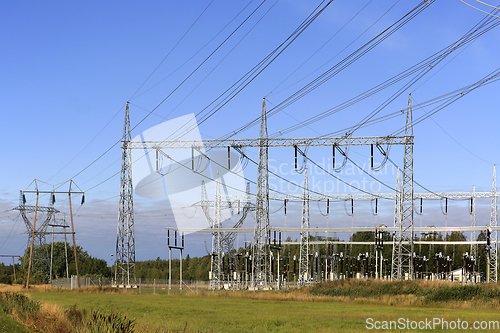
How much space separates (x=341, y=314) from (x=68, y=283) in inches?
1889

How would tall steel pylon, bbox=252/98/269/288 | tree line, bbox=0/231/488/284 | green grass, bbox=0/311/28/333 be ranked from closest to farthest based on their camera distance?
green grass, bbox=0/311/28/333 < tall steel pylon, bbox=252/98/269/288 < tree line, bbox=0/231/488/284

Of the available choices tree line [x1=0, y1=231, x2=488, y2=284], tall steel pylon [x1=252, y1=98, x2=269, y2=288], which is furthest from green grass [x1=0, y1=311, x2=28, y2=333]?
tree line [x1=0, y1=231, x2=488, y2=284]

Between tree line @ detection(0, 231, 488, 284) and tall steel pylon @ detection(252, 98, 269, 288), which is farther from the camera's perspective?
tree line @ detection(0, 231, 488, 284)

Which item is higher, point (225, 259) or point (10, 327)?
point (10, 327)

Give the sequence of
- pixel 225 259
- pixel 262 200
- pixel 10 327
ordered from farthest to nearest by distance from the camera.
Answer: pixel 225 259, pixel 262 200, pixel 10 327

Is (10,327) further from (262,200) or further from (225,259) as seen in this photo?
(225,259)

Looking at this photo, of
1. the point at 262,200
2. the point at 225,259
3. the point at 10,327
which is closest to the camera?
the point at 10,327

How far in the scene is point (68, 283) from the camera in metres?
64.0

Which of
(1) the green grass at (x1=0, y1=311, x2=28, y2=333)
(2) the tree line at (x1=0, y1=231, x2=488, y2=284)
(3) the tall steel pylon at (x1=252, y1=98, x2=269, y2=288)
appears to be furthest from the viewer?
(2) the tree line at (x1=0, y1=231, x2=488, y2=284)

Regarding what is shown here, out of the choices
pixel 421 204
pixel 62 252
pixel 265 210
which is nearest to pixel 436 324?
pixel 265 210

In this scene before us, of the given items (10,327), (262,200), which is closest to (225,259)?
(262,200)

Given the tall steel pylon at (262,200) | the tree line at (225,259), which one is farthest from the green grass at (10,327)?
the tree line at (225,259)

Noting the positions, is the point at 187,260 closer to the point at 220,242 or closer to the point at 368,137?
the point at 220,242

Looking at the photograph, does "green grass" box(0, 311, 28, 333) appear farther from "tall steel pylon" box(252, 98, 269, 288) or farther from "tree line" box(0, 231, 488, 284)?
"tree line" box(0, 231, 488, 284)
